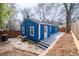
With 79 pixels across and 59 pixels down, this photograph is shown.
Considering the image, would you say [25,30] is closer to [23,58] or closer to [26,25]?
[26,25]

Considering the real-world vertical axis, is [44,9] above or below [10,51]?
above

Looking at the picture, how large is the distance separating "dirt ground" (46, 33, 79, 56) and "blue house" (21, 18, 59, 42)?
213 mm

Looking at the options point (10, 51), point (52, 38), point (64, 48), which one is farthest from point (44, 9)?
point (10, 51)

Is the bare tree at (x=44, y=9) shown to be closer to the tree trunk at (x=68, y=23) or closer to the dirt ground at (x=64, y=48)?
the tree trunk at (x=68, y=23)

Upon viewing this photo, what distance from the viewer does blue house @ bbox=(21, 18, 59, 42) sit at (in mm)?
2093

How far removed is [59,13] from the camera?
213 cm

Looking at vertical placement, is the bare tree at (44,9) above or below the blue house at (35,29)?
above

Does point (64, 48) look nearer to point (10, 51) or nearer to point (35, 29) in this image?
point (35, 29)

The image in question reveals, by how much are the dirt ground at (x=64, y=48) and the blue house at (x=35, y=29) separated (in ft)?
0.70

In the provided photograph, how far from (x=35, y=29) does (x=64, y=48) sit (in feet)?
1.70

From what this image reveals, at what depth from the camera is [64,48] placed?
2.08 metres

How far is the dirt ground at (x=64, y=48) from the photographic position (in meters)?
2.05

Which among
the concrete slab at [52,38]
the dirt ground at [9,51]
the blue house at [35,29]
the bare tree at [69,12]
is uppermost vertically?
the bare tree at [69,12]

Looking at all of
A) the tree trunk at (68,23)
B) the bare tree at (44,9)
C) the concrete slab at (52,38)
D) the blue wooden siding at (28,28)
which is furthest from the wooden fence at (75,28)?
the blue wooden siding at (28,28)
